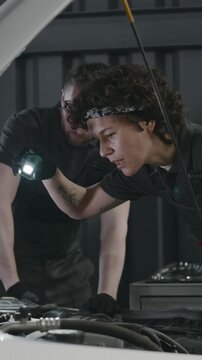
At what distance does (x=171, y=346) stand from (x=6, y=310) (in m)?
0.34

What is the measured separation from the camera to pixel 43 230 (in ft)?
9.39

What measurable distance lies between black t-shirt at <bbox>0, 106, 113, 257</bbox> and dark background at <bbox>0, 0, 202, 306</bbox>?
7 centimetres

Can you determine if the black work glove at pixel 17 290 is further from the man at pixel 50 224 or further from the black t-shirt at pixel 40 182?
the black t-shirt at pixel 40 182

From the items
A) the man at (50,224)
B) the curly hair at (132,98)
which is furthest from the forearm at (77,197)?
the curly hair at (132,98)

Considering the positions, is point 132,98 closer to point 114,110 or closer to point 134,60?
point 114,110

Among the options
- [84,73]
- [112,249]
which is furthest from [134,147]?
[112,249]

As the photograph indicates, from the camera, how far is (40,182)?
105 inches

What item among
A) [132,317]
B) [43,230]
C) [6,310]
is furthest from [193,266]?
[6,310]

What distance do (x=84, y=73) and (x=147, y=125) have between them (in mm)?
545

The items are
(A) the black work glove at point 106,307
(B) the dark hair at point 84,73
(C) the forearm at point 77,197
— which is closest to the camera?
(A) the black work glove at point 106,307

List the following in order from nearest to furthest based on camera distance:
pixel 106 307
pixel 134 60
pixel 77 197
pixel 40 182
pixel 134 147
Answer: pixel 106 307 < pixel 134 147 < pixel 77 197 < pixel 40 182 < pixel 134 60

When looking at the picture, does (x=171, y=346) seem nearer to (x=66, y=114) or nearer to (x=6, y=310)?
(x=6, y=310)

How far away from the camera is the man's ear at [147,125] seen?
2217mm

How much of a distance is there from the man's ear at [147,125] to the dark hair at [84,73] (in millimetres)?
391
